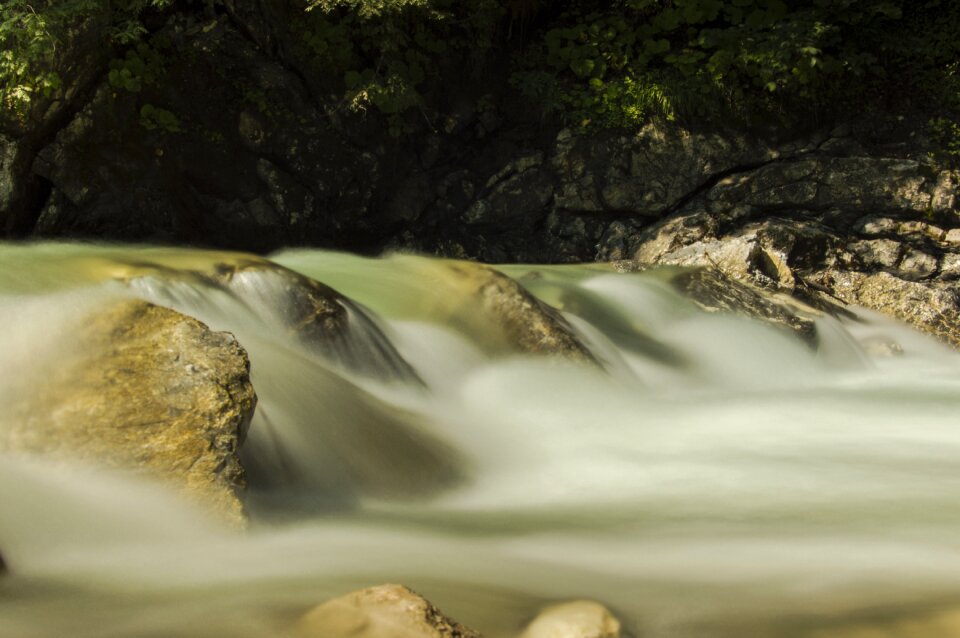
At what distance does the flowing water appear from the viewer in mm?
2285

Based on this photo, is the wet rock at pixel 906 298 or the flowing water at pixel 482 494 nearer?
the flowing water at pixel 482 494

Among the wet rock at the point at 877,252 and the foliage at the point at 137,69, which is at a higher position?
the wet rock at the point at 877,252

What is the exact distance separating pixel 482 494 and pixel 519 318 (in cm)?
229

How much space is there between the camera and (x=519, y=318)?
5.94 m

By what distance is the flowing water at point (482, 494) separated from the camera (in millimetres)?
2285

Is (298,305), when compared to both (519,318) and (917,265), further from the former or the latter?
(917,265)

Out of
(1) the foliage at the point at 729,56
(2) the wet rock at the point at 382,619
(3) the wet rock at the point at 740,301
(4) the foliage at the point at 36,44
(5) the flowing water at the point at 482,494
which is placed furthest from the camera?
(1) the foliage at the point at 729,56

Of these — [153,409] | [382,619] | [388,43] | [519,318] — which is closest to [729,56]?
[388,43]

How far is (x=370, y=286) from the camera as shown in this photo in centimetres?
671

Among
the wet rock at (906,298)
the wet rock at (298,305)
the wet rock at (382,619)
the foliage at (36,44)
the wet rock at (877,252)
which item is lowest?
the wet rock at (382,619)

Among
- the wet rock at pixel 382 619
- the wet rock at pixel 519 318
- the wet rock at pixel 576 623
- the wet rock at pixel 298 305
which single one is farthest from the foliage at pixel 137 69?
the wet rock at pixel 576 623

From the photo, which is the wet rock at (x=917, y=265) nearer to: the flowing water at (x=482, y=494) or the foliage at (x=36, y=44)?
the flowing water at (x=482, y=494)

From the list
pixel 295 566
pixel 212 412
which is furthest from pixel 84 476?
pixel 295 566

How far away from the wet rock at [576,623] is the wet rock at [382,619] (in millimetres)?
163
